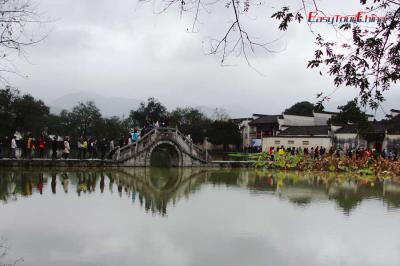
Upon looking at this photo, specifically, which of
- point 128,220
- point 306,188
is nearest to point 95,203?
point 128,220

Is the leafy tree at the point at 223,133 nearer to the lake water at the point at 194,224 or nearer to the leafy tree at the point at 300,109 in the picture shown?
the leafy tree at the point at 300,109

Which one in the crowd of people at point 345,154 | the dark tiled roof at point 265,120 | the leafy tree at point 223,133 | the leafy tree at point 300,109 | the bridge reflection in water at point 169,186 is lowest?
the bridge reflection in water at point 169,186

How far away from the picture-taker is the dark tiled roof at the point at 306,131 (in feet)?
158

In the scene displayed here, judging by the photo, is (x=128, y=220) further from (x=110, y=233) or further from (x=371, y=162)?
(x=371, y=162)

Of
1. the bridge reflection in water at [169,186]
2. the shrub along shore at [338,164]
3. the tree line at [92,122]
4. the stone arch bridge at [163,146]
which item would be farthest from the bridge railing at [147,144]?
the tree line at [92,122]

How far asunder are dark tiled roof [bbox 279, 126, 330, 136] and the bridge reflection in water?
22.5 metres

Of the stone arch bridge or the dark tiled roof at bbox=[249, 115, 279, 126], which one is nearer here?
the stone arch bridge

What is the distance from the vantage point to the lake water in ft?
30.2

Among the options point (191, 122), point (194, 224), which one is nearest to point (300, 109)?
point (191, 122)

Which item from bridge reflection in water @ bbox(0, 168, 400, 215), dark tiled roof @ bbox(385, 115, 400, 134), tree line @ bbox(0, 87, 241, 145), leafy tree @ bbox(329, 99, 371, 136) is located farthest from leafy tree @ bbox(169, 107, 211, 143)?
leafy tree @ bbox(329, 99, 371, 136)

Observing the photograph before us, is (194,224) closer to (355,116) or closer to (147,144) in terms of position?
(355,116)

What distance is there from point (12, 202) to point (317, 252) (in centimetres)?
885

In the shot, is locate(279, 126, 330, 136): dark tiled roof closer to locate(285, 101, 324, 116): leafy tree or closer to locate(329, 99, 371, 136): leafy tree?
locate(285, 101, 324, 116): leafy tree

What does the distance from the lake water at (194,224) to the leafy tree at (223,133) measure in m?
37.0
